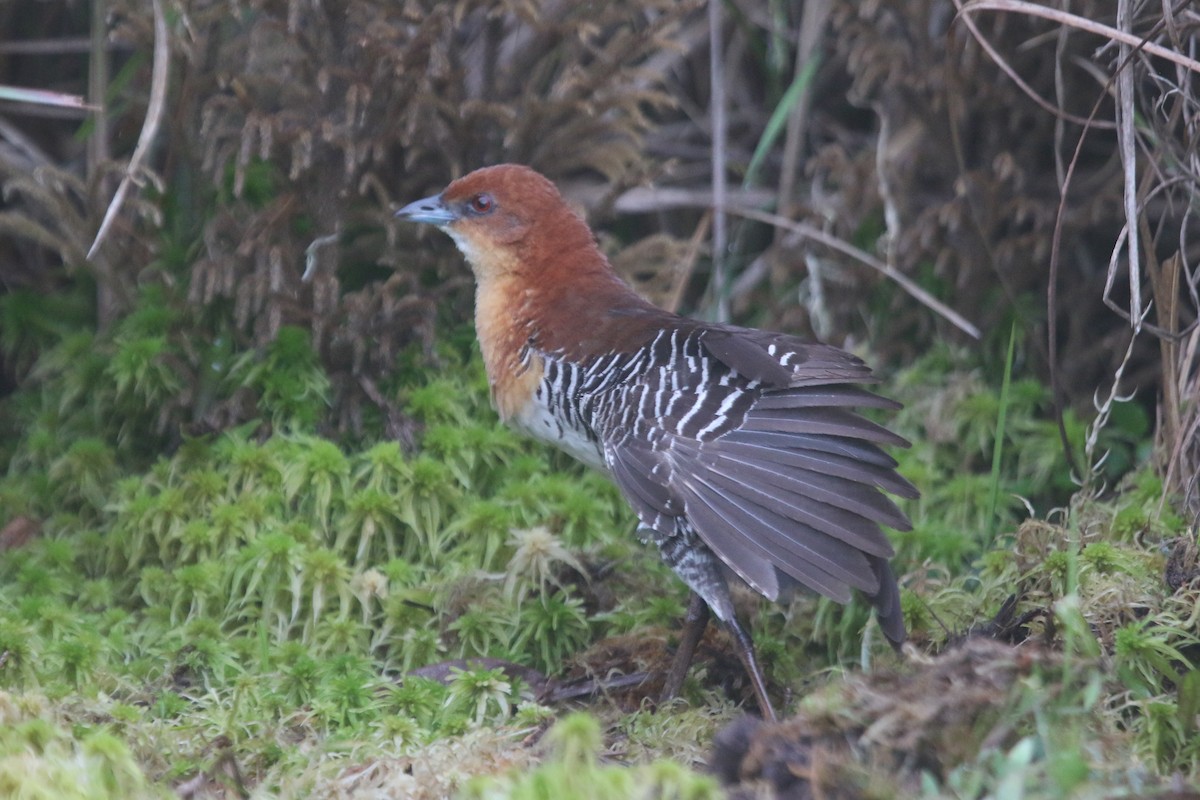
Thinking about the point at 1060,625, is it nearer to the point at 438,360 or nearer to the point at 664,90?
the point at 438,360

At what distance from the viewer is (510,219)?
405cm

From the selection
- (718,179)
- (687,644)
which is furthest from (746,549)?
(718,179)

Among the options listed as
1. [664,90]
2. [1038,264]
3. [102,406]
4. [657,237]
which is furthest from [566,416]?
[664,90]

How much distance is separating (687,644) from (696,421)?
630 mm

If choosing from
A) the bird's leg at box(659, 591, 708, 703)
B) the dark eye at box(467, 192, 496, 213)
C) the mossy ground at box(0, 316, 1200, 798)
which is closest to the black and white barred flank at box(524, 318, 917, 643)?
the bird's leg at box(659, 591, 708, 703)

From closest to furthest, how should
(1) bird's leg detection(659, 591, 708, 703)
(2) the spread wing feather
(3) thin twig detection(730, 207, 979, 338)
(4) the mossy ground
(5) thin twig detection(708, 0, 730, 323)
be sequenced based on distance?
(4) the mossy ground < (2) the spread wing feather < (1) bird's leg detection(659, 591, 708, 703) < (3) thin twig detection(730, 207, 979, 338) < (5) thin twig detection(708, 0, 730, 323)

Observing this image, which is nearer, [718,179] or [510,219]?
[510,219]

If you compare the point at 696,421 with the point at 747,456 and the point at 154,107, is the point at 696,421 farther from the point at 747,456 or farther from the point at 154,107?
the point at 154,107

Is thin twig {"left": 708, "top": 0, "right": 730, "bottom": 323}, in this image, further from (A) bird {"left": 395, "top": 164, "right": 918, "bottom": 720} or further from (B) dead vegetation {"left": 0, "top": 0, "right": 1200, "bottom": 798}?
(A) bird {"left": 395, "top": 164, "right": 918, "bottom": 720}

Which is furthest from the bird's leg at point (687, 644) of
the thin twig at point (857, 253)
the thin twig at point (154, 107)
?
the thin twig at point (154, 107)

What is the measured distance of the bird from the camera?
3227 millimetres

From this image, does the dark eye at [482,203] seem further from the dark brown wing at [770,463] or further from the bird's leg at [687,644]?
the bird's leg at [687,644]

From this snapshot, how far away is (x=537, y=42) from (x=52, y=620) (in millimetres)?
2562

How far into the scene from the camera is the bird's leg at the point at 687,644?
3527mm
